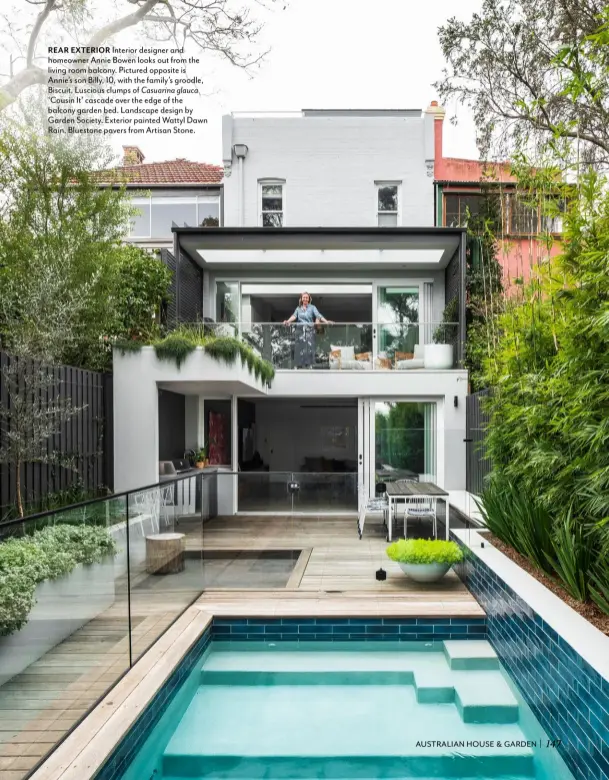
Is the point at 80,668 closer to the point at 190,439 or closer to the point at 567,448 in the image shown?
the point at 567,448

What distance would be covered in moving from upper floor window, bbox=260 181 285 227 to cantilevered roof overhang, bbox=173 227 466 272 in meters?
2.35

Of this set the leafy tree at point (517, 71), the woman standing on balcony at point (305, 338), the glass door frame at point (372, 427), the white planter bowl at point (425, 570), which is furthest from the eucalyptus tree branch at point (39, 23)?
the glass door frame at point (372, 427)

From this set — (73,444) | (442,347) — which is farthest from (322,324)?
(73,444)

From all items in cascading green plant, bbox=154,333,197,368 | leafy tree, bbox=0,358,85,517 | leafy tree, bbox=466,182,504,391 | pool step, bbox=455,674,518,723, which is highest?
leafy tree, bbox=466,182,504,391

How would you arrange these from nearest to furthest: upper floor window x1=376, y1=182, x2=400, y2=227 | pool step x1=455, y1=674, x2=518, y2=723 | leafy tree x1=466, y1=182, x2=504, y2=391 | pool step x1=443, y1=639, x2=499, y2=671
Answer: pool step x1=455, y1=674, x2=518, y2=723
pool step x1=443, y1=639, x2=499, y2=671
leafy tree x1=466, y1=182, x2=504, y2=391
upper floor window x1=376, y1=182, x2=400, y2=227

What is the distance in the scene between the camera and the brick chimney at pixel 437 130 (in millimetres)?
17312

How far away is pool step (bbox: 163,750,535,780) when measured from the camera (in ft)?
12.8

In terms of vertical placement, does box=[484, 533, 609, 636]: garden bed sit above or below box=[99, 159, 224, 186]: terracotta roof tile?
below

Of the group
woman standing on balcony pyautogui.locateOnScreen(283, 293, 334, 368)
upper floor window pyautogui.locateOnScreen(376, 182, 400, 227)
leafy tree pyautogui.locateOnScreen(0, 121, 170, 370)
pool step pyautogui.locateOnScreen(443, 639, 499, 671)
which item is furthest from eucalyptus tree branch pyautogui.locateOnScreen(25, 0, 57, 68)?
upper floor window pyautogui.locateOnScreen(376, 182, 400, 227)

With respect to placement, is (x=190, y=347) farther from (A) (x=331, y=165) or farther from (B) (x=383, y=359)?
(A) (x=331, y=165)

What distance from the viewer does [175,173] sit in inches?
744

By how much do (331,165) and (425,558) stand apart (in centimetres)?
1233

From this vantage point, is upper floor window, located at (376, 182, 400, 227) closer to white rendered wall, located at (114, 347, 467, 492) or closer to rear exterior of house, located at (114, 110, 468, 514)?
rear exterior of house, located at (114, 110, 468, 514)

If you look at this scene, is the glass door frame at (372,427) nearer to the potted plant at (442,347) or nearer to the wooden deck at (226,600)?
the potted plant at (442,347)
